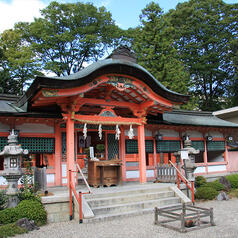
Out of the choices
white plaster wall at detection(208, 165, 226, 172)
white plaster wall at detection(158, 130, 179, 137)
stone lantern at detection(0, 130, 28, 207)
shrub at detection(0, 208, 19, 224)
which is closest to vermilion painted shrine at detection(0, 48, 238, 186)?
white plaster wall at detection(158, 130, 179, 137)

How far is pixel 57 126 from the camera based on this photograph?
37.1 ft

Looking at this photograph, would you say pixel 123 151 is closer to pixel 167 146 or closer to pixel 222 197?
pixel 167 146

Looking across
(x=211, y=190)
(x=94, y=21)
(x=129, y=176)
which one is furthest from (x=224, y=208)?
(x=94, y=21)

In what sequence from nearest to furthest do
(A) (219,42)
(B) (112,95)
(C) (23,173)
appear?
(C) (23,173), (B) (112,95), (A) (219,42)

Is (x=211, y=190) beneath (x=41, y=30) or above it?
beneath

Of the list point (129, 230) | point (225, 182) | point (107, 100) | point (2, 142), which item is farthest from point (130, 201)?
point (225, 182)

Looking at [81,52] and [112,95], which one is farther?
[81,52]

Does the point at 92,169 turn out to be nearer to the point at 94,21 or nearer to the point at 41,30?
the point at 41,30

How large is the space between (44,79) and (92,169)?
4.20m

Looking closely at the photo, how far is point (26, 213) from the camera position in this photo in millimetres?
7391

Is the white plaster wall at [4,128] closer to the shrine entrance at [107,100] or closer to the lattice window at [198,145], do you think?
the shrine entrance at [107,100]

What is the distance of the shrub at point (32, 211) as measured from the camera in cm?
739

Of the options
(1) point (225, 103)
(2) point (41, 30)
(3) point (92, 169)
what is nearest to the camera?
(3) point (92, 169)

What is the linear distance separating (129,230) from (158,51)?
20390mm
